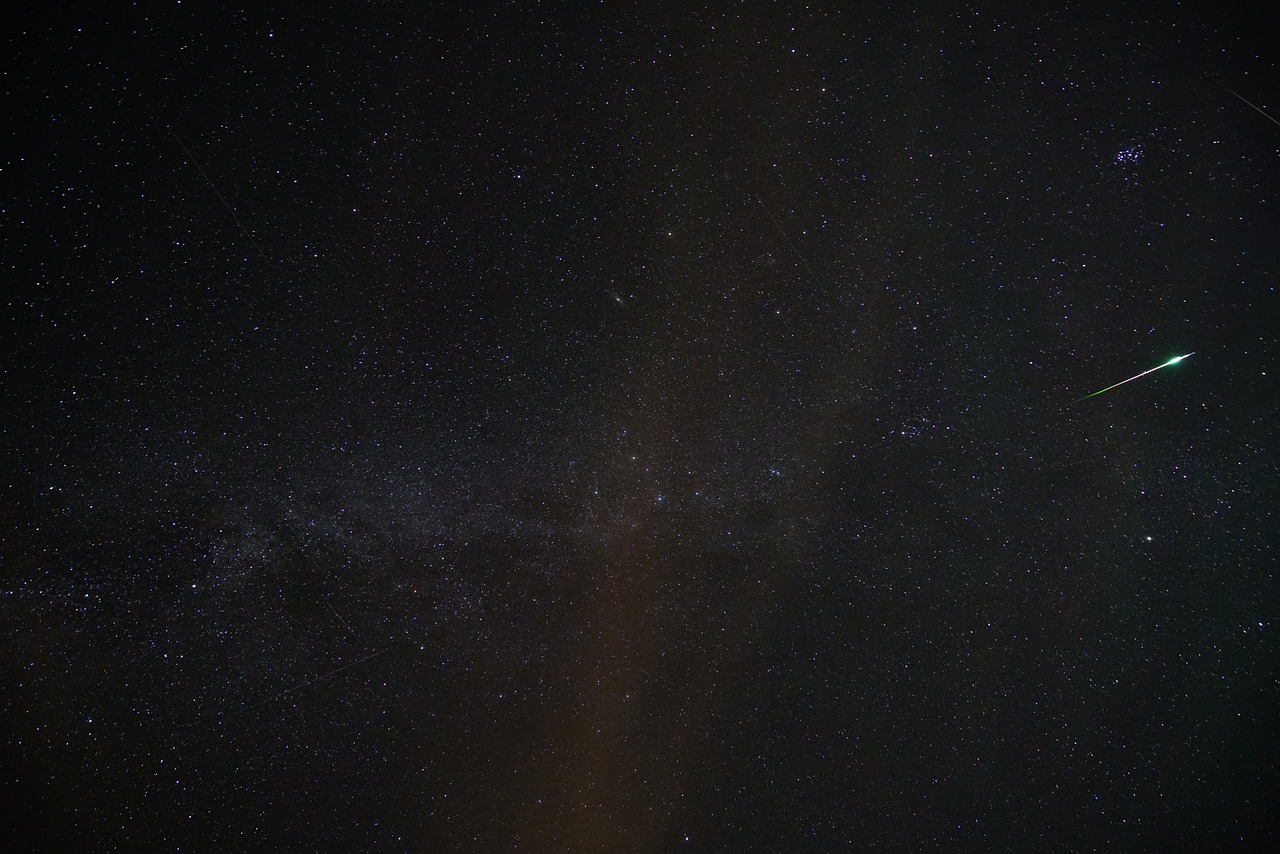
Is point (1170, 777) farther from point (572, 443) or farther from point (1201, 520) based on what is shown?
point (572, 443)

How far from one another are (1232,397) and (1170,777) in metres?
1.14

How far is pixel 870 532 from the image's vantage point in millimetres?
1624

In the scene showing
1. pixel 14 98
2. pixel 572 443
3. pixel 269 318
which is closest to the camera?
pixel 14 98

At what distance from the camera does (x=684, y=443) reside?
1.62 meters

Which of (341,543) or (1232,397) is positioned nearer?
(341,543)

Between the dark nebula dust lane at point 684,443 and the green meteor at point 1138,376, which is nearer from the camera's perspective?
Answer: the dark nebula dust lane at point 684,443

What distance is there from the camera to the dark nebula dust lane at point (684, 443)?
57.4 inches

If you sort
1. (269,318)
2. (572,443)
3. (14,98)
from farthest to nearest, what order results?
(572,443) → (269,318) → (14,98)

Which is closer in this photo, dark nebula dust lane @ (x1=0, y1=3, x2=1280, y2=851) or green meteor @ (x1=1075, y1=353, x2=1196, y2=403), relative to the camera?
dark nebula dust lane @ (x1=0, y1=3, x2=1280, y2=851)

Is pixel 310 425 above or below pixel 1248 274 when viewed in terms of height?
above

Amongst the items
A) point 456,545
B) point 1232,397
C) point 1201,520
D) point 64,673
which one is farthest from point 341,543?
point 1232,397

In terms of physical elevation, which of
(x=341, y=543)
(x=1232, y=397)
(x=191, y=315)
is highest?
(x=191, y=315)

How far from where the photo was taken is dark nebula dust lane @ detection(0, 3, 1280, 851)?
1459 mm

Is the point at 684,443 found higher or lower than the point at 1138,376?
higher
